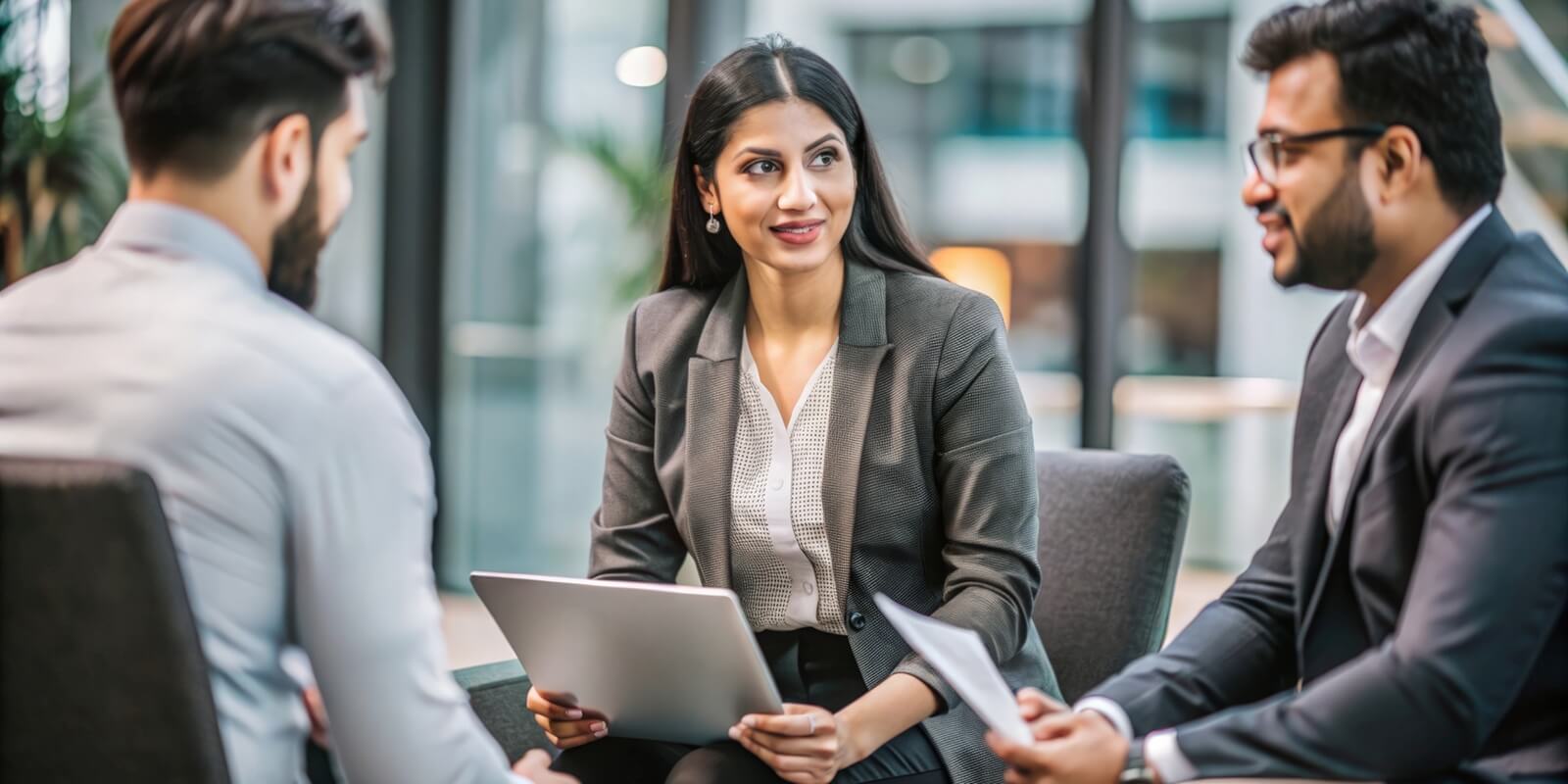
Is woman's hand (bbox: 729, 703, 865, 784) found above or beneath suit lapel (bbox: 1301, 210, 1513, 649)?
beneath

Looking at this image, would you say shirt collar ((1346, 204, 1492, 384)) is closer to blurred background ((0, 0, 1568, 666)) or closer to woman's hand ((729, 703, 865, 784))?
woman's hand ((729, 703, 865, 784))

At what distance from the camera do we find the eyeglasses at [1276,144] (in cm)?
137

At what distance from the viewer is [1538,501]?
1224mm

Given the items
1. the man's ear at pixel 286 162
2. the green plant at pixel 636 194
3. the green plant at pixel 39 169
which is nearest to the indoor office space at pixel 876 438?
the man's ear at pixel 286 162

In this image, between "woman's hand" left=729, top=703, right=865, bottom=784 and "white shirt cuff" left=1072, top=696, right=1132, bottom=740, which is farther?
"woman's hand" left=729, top=703, right=865, bottom=784

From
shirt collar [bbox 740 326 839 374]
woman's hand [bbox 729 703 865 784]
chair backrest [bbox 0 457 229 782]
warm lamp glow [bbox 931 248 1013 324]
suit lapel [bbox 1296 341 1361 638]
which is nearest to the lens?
chair backrest [bbox 0 457 229 782]

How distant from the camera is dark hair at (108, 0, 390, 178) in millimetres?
1158

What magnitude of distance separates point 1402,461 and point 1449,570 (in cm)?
14

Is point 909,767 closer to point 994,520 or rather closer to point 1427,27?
point 994,520

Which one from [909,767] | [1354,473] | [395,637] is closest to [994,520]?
[909,767]

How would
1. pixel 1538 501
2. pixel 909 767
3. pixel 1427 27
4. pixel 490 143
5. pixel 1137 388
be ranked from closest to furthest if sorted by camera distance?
pixel 1538 501 < pixel 1427 27 < pixel 909 767 < pixel 1137 388 < pixel 490 143

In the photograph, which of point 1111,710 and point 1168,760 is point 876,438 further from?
point 1168,760

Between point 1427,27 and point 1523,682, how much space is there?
1.91 feet

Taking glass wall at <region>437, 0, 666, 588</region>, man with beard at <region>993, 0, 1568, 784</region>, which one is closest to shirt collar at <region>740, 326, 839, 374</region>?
man with beard at <region>993, 0, 1568, 784</region>
